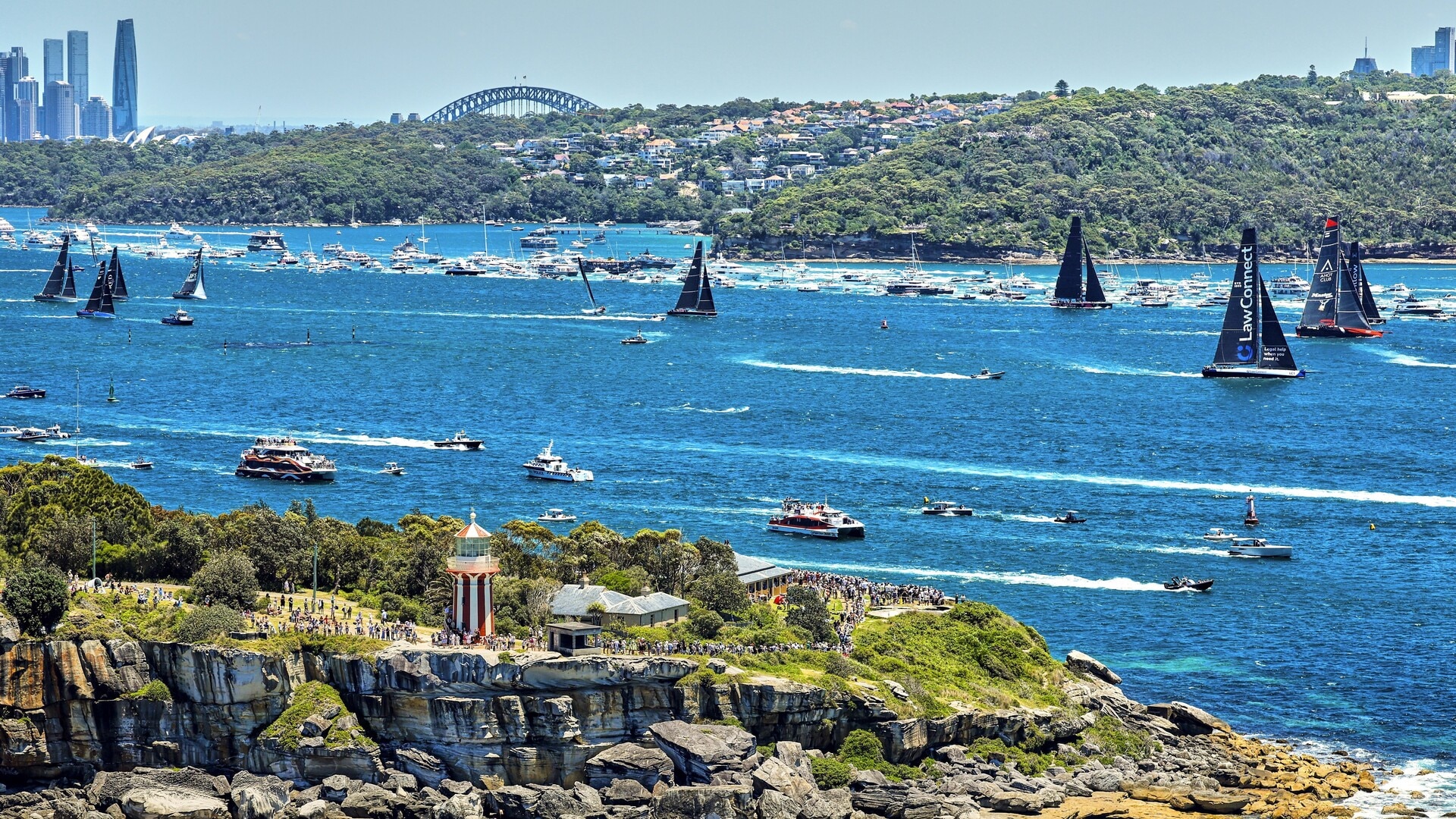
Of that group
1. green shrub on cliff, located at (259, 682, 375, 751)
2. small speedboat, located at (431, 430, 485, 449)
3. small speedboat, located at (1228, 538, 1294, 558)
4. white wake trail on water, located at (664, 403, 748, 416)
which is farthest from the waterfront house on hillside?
white wake trail on water, located at (664, 403, 748, 416)

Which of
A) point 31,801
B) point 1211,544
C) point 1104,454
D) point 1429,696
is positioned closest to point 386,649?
point 31,801

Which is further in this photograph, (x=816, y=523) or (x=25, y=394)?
(x=25, y=394)

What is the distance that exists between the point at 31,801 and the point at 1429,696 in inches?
1791

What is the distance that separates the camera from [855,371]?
159625 mm

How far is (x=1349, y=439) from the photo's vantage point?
124312mm

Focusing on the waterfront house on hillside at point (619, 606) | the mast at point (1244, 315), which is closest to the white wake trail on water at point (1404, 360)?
the mast at point (1244, 315)

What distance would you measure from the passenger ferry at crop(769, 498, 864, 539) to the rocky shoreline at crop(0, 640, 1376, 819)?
102 feet

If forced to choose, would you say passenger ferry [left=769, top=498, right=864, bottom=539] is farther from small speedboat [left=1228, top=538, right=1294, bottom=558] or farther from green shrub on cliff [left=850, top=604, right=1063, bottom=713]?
green shrub on cliff [left=850, top=604, right=1063, bottom=713]

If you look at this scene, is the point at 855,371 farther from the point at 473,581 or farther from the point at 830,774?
the point at 830,774

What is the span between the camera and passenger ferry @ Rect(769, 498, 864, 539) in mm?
90000

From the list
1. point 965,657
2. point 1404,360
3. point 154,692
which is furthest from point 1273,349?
point 154,692

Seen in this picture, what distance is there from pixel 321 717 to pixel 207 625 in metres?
4.77

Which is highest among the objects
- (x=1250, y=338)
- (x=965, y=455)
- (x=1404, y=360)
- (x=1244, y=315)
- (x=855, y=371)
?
(x=1244, y=315)

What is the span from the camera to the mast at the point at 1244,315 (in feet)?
510
